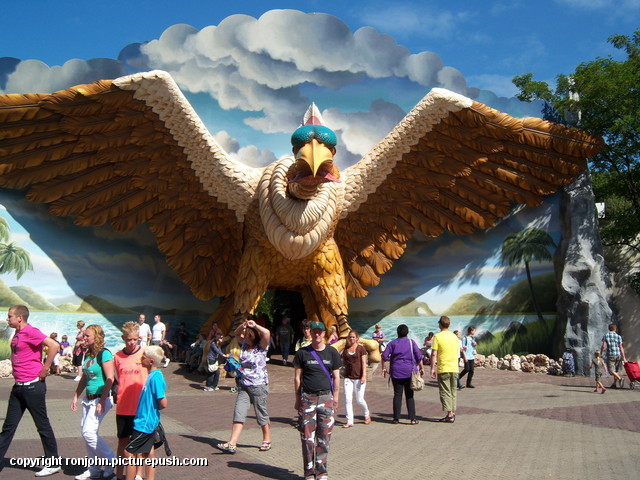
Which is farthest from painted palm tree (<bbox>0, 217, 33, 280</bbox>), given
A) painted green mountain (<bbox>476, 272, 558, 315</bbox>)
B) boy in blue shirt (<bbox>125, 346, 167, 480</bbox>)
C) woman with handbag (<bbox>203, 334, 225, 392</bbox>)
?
painted green mountain (<bbox>476, 272, 558, 315</bbox>)

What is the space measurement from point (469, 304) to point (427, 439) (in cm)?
973

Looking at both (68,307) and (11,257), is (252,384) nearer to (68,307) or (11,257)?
(68,307)

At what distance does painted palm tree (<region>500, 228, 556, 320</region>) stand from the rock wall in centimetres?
96

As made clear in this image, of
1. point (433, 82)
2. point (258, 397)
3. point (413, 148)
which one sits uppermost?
point (433, 82)

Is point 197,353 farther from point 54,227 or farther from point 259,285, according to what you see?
point 54,227

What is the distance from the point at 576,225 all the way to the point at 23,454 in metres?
11.9

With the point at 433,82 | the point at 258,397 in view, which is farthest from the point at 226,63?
the point at 258,397

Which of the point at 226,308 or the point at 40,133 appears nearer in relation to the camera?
the point at 40,133

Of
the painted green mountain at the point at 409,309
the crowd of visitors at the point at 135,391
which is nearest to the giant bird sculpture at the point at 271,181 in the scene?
the painted green mountain at the point at 409,309

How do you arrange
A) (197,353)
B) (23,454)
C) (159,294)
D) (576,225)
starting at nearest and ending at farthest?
1. (23,454)
2. (197,353)
3. (576,225)
4. (159,294)

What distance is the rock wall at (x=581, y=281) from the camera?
1186cm

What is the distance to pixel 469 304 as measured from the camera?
1478 centimetres

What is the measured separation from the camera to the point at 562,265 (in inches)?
519

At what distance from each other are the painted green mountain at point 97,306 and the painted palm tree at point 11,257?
1525 mm
